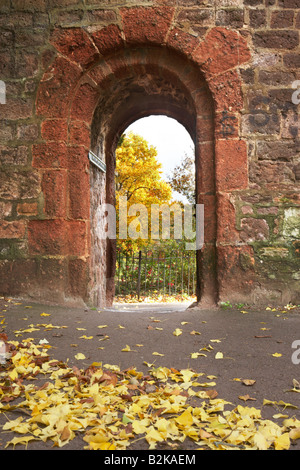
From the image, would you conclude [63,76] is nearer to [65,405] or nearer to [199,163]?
[199,163]

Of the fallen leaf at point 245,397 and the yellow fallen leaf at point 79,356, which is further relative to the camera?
the yellow fallen leaf at point 79,356

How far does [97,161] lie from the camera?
477 centimetres

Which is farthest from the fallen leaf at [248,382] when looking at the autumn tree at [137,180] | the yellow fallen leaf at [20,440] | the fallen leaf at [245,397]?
the autumn tree at [137,180]

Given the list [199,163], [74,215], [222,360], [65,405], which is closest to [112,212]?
[74,215]

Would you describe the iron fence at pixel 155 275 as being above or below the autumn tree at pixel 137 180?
below

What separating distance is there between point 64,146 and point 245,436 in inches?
132

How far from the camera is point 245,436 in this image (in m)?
1.46

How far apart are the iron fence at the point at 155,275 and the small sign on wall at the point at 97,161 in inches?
178

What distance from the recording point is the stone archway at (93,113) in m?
3.92

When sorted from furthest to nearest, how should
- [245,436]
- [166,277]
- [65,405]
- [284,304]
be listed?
[166,277] → [284,304] → [65,405] → [245,436]

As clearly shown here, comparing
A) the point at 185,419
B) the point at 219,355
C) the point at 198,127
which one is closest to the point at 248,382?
the point at 219,355

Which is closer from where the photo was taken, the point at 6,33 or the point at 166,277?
the point at 6,33

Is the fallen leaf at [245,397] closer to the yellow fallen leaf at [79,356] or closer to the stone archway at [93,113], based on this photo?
the yellow fallen leaf at [79,356]

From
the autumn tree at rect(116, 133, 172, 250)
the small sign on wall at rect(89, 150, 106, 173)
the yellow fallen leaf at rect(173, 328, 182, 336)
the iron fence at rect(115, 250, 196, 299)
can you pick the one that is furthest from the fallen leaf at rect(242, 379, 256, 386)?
the autumn tree at rect(116, 133, 172, 250)
